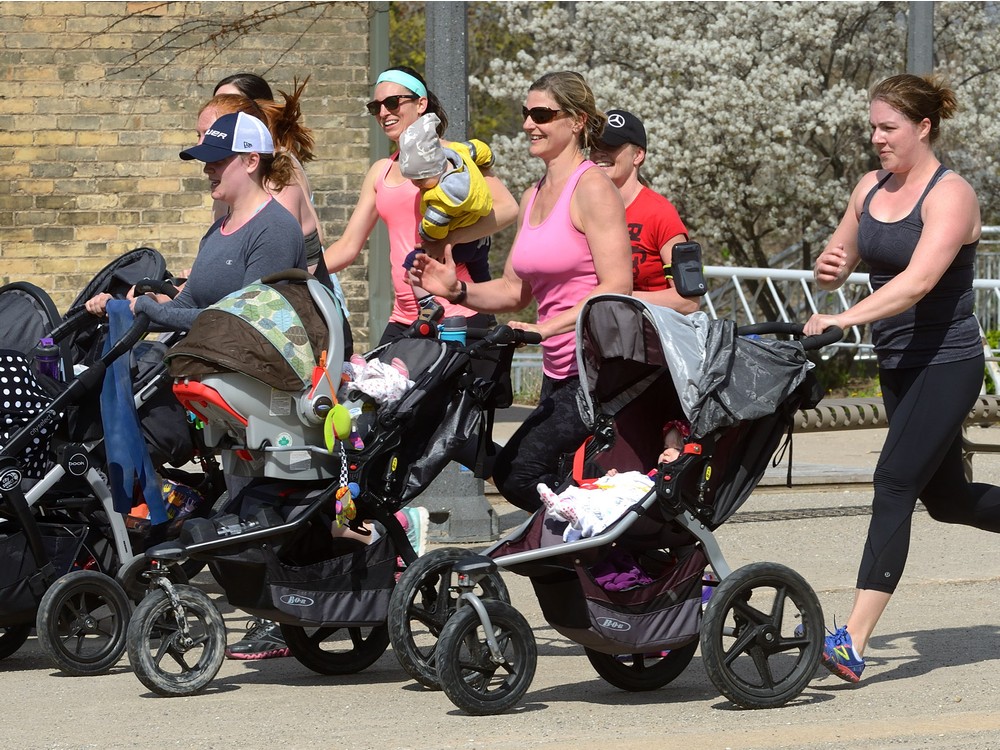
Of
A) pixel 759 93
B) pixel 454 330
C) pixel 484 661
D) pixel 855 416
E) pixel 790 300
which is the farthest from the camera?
pixel 759 93

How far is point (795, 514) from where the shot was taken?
8914 millimetres

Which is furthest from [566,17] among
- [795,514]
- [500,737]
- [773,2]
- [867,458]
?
[500,737]

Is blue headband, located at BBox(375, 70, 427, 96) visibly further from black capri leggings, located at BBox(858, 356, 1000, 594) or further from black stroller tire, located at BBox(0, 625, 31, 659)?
black stroller tire, located at BBox(0, 625, 31, 659)

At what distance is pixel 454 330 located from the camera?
5512 mm

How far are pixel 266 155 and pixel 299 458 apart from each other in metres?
1.16

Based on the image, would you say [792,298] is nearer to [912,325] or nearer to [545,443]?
[912,325]

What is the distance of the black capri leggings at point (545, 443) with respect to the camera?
18.3 feet

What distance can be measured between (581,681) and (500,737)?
0.93 meters

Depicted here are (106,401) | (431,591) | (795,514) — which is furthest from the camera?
(795,514)

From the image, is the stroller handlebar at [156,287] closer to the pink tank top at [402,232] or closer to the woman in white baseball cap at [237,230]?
the woman in white baseball cap at [237,230]

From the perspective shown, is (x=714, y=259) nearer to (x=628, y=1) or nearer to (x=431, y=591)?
(x=628, y=1)

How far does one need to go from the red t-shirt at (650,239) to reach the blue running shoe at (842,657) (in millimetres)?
1739

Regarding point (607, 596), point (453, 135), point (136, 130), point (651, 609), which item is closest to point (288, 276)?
point (607, 596)

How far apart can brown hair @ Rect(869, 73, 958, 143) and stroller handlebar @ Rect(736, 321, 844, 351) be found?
31.8 inches
